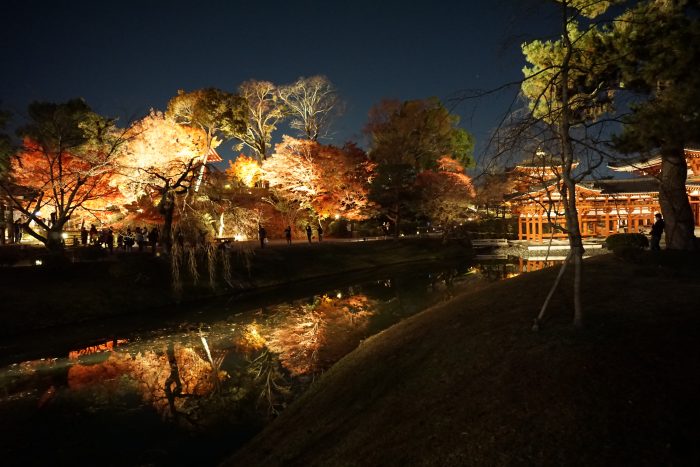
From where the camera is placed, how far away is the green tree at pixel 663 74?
9320mm

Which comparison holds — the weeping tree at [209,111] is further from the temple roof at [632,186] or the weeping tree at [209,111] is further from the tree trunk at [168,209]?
the temple roof at [632,186]

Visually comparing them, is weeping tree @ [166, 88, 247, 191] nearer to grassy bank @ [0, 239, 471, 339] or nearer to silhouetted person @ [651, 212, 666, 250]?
grassy bank @ [0, 239, 471, 339]

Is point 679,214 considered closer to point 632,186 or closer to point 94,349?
point 94,349

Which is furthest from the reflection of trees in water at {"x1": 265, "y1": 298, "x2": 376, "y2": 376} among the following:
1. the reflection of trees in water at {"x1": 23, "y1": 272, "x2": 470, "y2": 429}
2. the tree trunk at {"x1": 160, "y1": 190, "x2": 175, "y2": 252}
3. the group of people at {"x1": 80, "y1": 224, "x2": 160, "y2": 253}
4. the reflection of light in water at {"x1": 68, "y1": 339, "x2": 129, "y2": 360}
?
the group of people at {"x1": 80, "y1": 224, "x2": 160, "y2": 253}

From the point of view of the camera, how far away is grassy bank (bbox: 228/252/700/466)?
412 centimetres

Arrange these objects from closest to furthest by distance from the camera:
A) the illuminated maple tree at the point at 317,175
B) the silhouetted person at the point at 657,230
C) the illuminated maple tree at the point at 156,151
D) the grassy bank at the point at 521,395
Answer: the grassy bank at the point at 521,395, the silhouetted person at the point at 657,230, the illuminated maple tree at the point at 156,151, the illuminated maple tree at the point at 317,175

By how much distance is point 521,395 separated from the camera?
16.8 feet

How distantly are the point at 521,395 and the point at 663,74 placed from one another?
383 inches

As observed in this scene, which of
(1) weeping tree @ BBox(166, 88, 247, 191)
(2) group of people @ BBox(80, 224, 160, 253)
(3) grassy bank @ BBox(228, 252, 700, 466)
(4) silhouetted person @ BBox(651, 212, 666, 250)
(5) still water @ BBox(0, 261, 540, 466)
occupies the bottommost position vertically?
(5) still water @ BBox(0, 261, 540, 466)

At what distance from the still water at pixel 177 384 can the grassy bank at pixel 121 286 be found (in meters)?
3.22

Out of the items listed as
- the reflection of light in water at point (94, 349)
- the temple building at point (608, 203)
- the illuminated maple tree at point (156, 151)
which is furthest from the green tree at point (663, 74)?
the temple building at point (608, 203)

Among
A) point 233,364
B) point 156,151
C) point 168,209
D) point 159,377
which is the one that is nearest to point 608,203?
point 168,209

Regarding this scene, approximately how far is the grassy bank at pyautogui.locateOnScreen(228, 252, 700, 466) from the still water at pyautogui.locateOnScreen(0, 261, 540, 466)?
1666 millimetres

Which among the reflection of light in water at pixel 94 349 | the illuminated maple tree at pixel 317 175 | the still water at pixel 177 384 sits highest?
the illuminated maple tree at pixel 317 175
